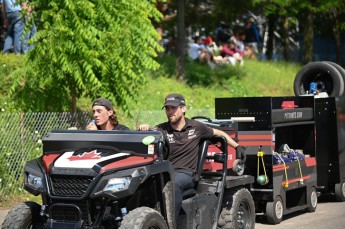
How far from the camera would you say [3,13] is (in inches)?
615

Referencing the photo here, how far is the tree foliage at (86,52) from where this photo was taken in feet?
41.2

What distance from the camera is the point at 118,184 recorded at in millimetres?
7141

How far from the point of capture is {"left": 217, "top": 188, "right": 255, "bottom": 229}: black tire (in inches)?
349

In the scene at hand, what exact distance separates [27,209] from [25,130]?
5164mm

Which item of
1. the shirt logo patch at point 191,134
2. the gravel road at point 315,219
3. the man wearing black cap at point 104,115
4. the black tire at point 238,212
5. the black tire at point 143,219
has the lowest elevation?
the gravel road at point 315,219

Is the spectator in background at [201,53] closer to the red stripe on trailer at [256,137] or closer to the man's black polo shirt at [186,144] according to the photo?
the red stripe on trailer at [256,137]

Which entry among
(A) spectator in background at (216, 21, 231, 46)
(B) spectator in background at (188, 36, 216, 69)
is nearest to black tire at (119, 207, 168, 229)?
(B) spectator in background at (188, 36, 216, 69)

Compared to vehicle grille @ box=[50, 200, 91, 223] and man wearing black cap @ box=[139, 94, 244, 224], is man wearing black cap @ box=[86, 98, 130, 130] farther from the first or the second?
vehicle grille @ box=[50, 200, 91, 223]

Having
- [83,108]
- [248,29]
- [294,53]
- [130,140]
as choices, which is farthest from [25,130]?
[294,53]

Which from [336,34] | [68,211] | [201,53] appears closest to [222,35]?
[201,53]

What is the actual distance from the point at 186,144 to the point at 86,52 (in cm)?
442

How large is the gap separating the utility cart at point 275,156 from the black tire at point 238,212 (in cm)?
160

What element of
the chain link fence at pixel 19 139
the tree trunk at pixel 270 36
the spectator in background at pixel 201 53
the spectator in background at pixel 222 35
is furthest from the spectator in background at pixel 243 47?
the chain link fence at pixel 19 139

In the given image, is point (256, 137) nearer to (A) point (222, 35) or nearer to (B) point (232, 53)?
(B) point (232, 53)
